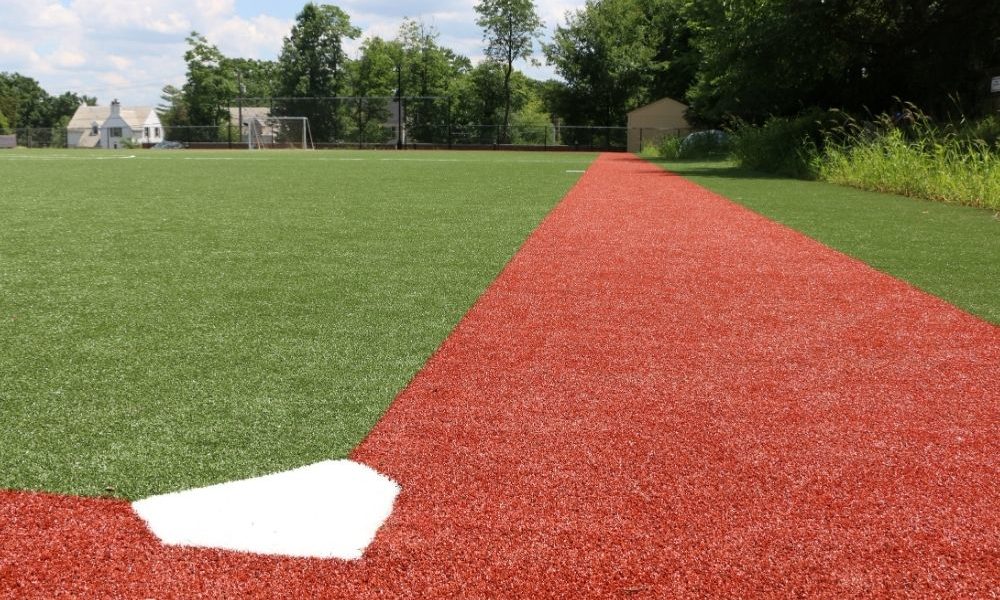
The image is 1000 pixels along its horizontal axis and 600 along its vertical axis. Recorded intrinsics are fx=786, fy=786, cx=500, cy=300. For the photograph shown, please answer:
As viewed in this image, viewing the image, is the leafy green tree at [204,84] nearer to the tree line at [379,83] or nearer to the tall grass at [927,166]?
the tree line at [379,83]

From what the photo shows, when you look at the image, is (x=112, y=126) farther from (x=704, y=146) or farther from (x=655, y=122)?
(x=704, y=146)

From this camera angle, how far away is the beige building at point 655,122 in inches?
2014

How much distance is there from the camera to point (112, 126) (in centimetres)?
9769

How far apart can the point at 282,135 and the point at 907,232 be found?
47088 mm

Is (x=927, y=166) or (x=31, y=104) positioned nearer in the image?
(x=927, y=166)

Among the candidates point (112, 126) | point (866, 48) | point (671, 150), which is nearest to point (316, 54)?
point (112, 126)

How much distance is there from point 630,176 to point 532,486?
60.7 feet

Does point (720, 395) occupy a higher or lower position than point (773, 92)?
lower

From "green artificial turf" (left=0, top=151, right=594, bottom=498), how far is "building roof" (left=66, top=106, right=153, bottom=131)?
333 feet

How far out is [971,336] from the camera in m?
4.58

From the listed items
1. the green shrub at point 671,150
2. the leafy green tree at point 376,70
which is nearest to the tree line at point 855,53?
the green shrub at point 671,150

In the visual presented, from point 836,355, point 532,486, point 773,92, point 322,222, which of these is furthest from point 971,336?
point 773,92

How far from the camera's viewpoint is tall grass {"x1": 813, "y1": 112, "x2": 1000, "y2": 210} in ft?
40.0

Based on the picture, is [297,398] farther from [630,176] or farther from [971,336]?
[630,176]
